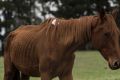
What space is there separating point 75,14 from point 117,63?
48.3m

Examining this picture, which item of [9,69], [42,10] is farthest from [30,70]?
[42,10]

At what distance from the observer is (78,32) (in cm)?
719

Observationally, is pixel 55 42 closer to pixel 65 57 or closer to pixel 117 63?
pixel 65 57

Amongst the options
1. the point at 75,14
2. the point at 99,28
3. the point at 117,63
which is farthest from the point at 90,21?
the point at 75,14

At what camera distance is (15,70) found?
8484mm

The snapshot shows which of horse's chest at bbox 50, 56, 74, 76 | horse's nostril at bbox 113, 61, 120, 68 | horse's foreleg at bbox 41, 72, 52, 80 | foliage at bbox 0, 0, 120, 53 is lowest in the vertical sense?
foliage at bbox 0, 0, 120, 53

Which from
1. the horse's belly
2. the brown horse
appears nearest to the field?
the horse's belly

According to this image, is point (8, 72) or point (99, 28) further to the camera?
point (8, 72)

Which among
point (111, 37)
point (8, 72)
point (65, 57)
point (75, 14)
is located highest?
point (111, 37)

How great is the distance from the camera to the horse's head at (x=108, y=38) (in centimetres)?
667

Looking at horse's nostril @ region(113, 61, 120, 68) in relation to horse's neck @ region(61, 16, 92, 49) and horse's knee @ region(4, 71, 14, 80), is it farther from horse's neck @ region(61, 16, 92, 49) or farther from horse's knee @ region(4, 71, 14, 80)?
horse's knee @ region(4, 71, 14, 80)

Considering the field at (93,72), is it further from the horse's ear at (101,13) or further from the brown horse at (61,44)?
the horse's ear at (101,13)

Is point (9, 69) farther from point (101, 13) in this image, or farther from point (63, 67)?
point (101, 13)

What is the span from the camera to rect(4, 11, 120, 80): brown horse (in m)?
6.76
